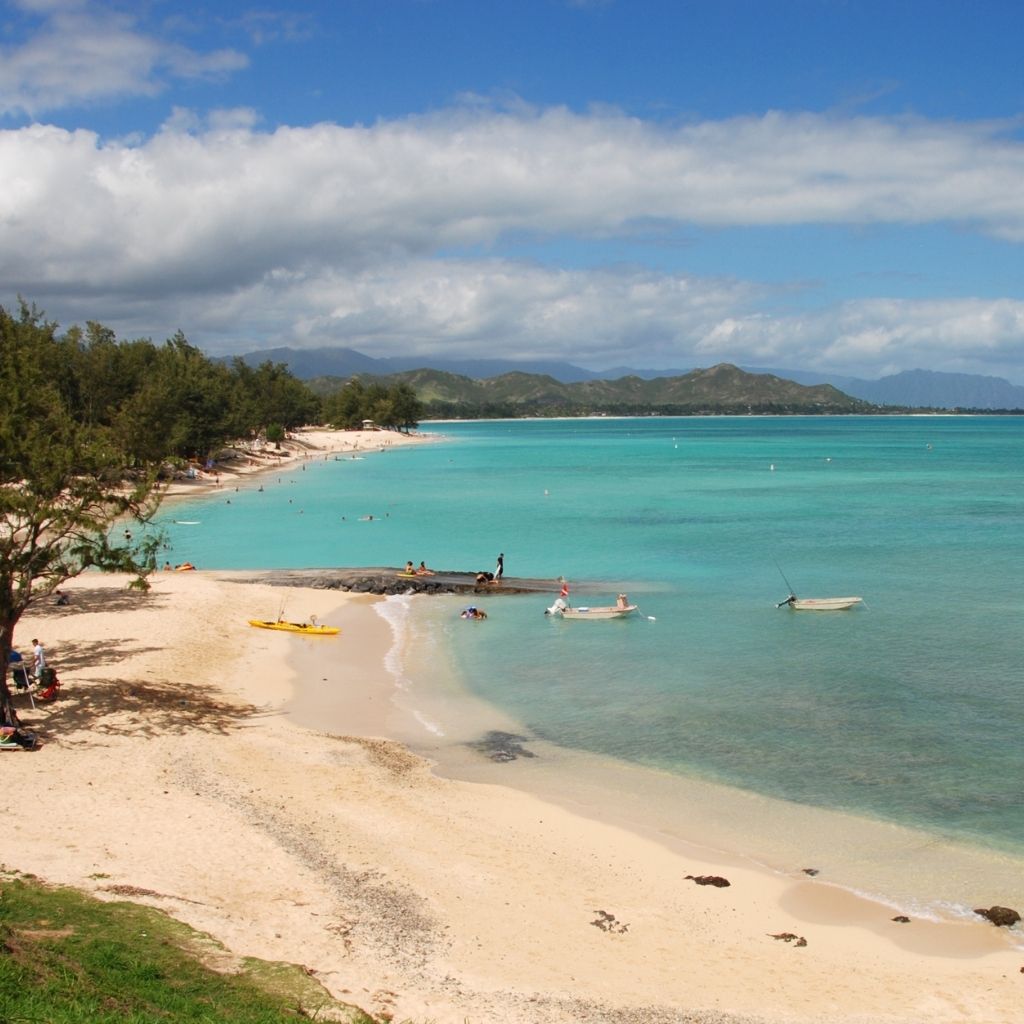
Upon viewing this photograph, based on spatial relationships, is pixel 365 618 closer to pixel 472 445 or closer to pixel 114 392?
pixel 114 392

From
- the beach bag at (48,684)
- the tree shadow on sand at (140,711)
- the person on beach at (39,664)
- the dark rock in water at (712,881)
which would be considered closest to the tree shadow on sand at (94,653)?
the tree shadow on sand at (140,711)

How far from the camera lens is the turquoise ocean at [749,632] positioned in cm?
2125

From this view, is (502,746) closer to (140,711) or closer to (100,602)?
(140,711)

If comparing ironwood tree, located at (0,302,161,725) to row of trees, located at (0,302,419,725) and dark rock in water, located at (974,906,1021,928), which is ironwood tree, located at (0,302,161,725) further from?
dark rock in water, located at (974,906,1021,928)

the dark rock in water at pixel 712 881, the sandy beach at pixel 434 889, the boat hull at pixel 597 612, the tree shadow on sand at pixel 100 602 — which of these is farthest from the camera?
the boat hull at pixel 597 612

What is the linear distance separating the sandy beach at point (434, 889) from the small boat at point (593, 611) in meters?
15.4

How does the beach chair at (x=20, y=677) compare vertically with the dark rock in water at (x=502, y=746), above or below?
above

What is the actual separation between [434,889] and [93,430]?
16.8 m

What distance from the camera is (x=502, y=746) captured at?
23.5m

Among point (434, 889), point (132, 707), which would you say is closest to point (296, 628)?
point (132, 707)

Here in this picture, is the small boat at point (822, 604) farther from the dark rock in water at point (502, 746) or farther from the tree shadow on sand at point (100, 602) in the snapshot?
the tree shadow on sand at point (100, 602)

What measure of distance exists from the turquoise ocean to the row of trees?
8.44m

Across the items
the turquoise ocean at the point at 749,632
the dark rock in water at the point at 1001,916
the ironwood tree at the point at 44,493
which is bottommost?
the dark rock in water at the point at 1001,916

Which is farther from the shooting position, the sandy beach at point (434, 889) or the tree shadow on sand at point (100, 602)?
the tree shadow on sand at point (100, 602)
